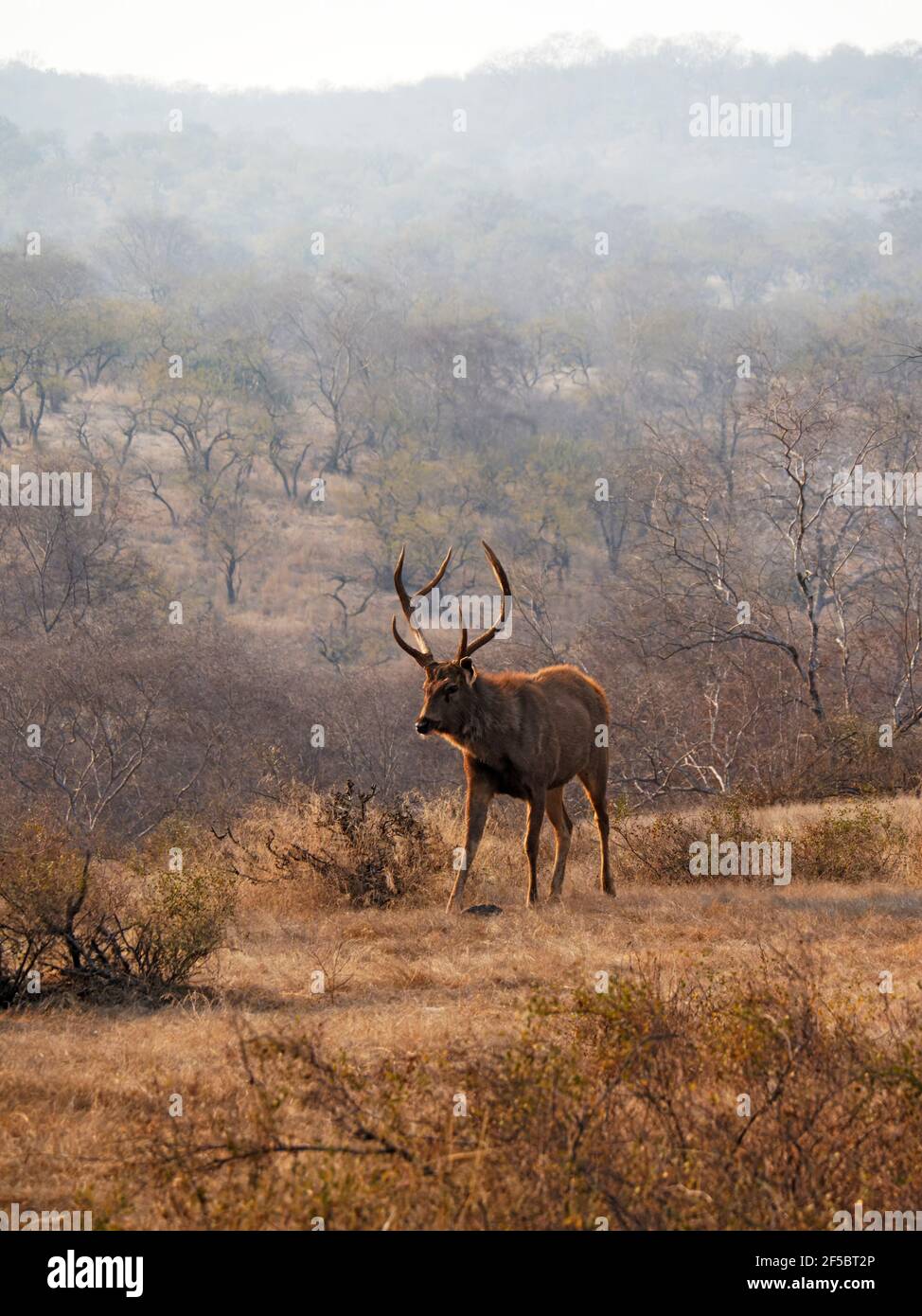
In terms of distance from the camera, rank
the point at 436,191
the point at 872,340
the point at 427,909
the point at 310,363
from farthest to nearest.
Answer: the point at 436,191 < the point at 310,363 < the point at 872,340 < the point at 427,909

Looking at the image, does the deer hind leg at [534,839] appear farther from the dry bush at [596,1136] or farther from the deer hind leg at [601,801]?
the dry bush at [596,1136]

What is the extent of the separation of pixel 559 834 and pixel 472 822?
3.37 feet

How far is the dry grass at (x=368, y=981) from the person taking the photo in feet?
16.8

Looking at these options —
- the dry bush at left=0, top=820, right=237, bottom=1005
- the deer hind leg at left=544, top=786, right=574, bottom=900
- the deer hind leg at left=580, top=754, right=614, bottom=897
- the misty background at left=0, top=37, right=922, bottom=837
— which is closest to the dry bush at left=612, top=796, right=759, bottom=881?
the deer hind leg at left=580, top=754, right=614, bottom=897

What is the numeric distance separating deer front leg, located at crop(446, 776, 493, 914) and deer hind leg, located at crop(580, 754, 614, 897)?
1.16 metres

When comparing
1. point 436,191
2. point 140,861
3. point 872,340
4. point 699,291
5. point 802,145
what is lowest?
point 140,861

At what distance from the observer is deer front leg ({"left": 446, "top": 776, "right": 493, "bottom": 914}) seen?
33.6 ft

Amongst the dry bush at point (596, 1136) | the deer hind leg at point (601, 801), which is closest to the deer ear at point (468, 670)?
the deer hind leg at point (601, 801)

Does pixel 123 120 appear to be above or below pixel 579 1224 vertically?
above

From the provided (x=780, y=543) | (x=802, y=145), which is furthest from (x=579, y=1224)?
(x=802, y=145)

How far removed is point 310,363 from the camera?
75.4 metres

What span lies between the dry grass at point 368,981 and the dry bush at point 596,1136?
16cm
